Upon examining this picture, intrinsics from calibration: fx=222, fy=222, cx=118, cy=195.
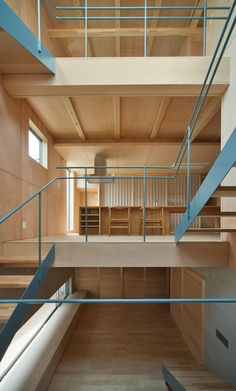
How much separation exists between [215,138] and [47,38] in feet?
13.5

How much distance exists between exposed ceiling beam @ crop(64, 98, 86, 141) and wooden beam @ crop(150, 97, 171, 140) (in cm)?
157

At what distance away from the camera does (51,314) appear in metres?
5.22

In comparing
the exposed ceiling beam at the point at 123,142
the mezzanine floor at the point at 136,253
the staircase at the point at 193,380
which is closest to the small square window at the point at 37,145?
the exposed ceiling beam at the point at 123,142

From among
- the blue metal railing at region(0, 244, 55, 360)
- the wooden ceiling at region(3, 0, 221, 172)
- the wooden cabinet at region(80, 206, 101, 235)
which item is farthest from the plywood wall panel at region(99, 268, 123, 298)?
the blue metal railing at region(0, 244, 55, 360)

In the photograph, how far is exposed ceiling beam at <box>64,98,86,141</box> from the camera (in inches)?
149

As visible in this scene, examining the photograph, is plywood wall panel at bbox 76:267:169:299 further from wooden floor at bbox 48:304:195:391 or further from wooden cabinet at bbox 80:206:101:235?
wooden cabinet at bbox 80:206:101:235

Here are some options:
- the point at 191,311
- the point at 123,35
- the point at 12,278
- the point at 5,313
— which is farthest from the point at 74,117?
the point at 191,311

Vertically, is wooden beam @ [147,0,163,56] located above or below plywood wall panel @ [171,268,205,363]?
above

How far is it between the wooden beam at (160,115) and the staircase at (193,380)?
4082mm

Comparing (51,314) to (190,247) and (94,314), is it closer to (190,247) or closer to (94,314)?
(94,314)

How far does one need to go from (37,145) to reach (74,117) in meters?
1.06

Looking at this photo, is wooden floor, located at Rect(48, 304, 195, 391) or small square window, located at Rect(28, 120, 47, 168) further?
small square window, located at Rect(28, 120, 47, 168)

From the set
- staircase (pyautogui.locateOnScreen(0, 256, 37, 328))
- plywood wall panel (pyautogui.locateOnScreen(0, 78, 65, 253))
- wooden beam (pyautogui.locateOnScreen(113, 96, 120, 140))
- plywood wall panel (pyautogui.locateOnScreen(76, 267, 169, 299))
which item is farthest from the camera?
plywood wall panel (pyautogui.locateOnScreen(76, 267, 169, 299))

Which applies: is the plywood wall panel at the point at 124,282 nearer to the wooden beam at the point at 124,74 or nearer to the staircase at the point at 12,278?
the staircase at the point at 12,278
